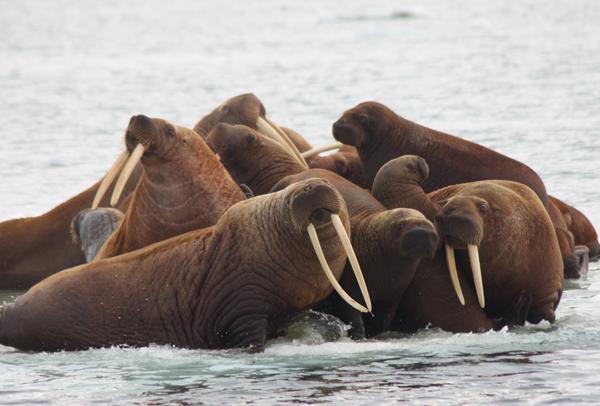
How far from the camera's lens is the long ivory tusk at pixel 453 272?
8383 mm

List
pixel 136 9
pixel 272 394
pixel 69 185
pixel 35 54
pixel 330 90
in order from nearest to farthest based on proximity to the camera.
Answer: pixel 272 394 → pixel 69 185 → pixel 330 90 → pixel 35 54 → pixel 136 9

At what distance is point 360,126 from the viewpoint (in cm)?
1104

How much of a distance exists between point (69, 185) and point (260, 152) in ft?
19.5

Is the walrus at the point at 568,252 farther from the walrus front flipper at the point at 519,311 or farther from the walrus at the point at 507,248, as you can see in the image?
the walrus front flipper at the point at 519,311

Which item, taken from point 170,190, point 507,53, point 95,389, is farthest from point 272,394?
point 507,53

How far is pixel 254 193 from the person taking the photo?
33.4 ft

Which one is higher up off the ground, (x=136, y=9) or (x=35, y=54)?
(x=136, y=9)

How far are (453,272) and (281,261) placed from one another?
110cm

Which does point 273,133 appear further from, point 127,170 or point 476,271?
point 476,271

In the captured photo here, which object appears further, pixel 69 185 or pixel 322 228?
pixel 69 185

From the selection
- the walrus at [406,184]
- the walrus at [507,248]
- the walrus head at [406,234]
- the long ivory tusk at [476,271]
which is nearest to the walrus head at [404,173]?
the walrus at [406,184]

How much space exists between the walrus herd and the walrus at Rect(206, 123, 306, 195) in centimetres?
27

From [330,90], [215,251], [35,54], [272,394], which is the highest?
[35,54]

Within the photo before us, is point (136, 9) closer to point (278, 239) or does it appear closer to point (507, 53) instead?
point (507, 53)
